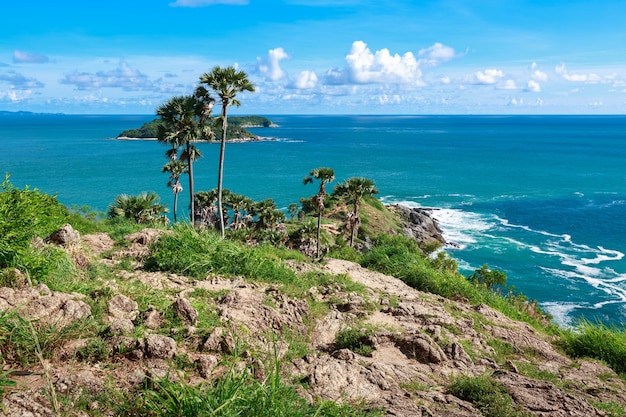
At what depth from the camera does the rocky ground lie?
20.6 feet

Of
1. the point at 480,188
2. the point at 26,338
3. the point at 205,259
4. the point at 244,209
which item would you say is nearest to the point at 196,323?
the point at 26,338

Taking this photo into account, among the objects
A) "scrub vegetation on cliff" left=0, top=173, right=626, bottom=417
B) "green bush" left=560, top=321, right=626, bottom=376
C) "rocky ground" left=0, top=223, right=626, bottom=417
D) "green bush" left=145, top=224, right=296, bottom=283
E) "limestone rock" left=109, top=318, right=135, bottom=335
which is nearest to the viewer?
"scrub vegetation on cliff" left=0, top=173, right=626, bottom=417

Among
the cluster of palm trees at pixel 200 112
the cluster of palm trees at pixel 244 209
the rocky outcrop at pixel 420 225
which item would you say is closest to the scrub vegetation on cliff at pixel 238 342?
the cluster of palm trees at pixel 200 112

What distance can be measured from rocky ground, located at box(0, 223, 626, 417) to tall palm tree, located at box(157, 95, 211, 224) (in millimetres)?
13743

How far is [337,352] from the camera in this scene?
8445mm

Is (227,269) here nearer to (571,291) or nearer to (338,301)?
(338,301)

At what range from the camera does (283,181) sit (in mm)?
93062

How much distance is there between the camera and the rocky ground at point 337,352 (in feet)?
20.6

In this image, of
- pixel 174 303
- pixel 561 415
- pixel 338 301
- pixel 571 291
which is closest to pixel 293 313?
pixel 338 301

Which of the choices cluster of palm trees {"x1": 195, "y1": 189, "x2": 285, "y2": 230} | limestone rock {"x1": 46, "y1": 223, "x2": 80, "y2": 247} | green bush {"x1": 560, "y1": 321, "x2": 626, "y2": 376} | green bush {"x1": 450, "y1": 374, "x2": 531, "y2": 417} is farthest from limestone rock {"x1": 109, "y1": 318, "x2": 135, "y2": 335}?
cluster of palm trees {"x1": 195, "y1": 189, "x2": 285, "y2": 230}

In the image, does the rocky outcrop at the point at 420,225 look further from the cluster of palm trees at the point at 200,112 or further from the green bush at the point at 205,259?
the green bush at the point at 205,259

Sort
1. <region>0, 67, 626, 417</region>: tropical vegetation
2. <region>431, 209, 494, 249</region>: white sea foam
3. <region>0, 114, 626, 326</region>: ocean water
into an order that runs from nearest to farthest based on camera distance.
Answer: <region>0, 67, 626, 417</region>: tropical vegetation, <region>0, 114, 626, 326</region>: ocean water, <region>431, 209, 494, 249</region>: white sea foam

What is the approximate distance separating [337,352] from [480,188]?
282 feet

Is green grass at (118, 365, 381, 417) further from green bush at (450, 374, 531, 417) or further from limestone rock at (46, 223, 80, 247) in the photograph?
limestone rock at (46, 223, 80, 247)
